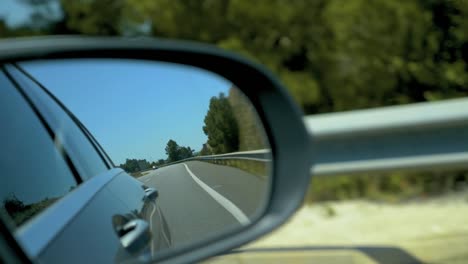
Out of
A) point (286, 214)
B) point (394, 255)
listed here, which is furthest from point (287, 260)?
point (286, 214)

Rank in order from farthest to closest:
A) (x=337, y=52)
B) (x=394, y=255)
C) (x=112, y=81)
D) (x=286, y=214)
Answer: (x=337, y=52), (x=394, y=255), (x=286, y=214), (x=112, y=81)

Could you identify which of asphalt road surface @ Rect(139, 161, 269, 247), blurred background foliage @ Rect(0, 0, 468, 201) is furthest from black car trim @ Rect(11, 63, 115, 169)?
blurred background foliage @ Rect(0, 0, 468, 201)

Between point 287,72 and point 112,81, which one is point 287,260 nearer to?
point 112,81

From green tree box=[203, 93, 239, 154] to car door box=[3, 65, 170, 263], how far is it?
0.67 feet

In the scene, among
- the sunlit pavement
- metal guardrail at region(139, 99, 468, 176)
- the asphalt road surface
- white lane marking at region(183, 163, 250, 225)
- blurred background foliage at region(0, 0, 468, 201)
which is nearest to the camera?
the asphalt road surface

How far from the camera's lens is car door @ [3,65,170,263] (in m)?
1.51

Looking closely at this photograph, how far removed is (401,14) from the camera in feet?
21.9

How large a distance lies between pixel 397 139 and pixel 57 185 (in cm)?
148

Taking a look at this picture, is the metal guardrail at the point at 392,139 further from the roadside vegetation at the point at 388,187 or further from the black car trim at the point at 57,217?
the roadside vegetation at the point at 388,187

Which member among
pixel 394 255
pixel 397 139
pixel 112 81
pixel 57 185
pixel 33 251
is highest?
pixel 112 81

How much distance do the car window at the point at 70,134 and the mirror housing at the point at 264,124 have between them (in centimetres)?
33

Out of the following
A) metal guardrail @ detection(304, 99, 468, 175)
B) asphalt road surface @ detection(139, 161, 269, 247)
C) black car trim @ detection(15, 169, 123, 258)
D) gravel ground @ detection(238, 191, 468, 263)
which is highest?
black car trim @ detection(15, 169, 123, 258)

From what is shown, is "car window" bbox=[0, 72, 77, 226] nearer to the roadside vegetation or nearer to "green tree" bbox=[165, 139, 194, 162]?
"green tree" bbox=[165, 139, 194, 162]

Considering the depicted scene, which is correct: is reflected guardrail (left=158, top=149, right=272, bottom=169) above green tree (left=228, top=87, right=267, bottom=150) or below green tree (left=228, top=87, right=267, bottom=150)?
below
